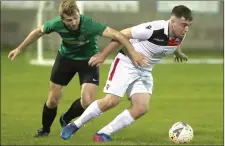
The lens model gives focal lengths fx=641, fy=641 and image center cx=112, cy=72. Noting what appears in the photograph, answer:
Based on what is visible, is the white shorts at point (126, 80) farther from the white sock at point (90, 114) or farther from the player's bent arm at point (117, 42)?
the player's bent arm at point (117, 42)

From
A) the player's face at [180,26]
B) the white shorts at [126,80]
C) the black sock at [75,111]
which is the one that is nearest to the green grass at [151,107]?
the black sock at [75,111]

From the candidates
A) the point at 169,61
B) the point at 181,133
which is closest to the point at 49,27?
the point at 181,133

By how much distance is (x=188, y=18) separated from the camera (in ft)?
27.7

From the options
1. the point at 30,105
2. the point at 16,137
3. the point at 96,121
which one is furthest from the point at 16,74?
the point at 16,137

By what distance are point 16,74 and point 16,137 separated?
14.0 metres

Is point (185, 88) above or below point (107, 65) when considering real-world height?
above

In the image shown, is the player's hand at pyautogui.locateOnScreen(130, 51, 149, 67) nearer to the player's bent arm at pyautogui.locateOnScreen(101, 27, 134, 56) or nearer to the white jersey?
the player's bent arm at pyautogui.locateOnScreen(101, 27, 134, 56)

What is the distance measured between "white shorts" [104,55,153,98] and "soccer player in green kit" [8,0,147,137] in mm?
558

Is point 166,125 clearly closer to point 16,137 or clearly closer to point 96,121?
point 96,121

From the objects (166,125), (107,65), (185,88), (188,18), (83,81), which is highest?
(188,18)

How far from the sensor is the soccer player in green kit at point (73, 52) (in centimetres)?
852

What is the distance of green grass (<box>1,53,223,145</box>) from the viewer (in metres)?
11.0

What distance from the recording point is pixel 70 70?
10.3m

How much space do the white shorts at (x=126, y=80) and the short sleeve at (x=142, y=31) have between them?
0.54m
